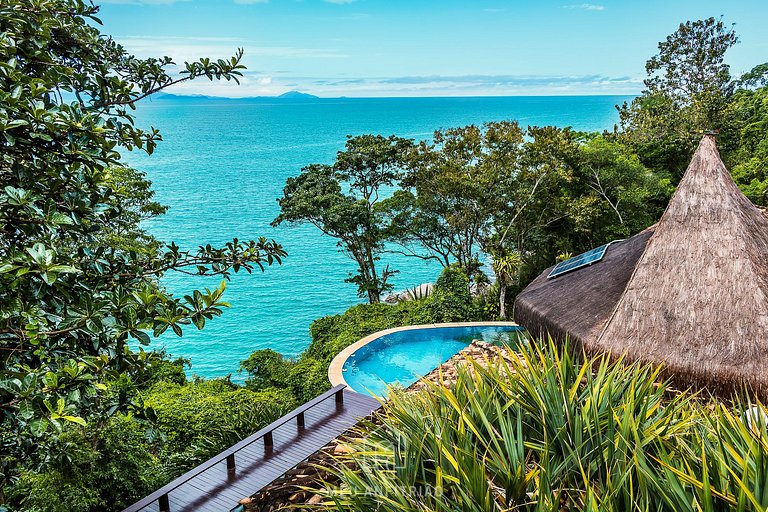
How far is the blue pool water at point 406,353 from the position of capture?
11141 mm

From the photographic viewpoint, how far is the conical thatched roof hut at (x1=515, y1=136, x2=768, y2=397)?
18.5ft

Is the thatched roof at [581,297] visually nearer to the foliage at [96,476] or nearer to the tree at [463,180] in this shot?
the foliage at [96,476]

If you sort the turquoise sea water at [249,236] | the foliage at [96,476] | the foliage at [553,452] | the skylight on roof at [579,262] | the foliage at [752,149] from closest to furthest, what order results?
the foliage at [553,452]
the foliage at [96,476]
the skylight on roof at [579,262]
the foliage at [752,149]
the turquoise sea water at [249,236]

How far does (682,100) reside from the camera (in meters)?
21.7

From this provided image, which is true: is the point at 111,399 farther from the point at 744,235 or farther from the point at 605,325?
the point at 744,235

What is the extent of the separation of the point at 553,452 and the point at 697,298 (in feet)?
12.0

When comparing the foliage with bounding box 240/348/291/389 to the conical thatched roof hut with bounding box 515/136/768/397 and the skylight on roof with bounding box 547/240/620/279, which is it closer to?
the skylight on roof with bounding box 547/240/620/279

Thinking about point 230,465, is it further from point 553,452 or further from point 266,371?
point 266,371

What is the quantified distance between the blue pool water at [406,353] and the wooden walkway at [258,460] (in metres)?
3.46

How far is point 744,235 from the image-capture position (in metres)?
6.13

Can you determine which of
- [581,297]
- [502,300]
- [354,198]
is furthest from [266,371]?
[581,297]

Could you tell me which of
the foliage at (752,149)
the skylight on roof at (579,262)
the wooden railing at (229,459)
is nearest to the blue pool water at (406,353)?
the skylight on roof at (579,262)

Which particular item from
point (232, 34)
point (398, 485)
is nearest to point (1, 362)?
point (398, 485)

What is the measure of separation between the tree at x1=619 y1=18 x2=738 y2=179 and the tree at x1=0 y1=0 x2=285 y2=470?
22.1 meters
